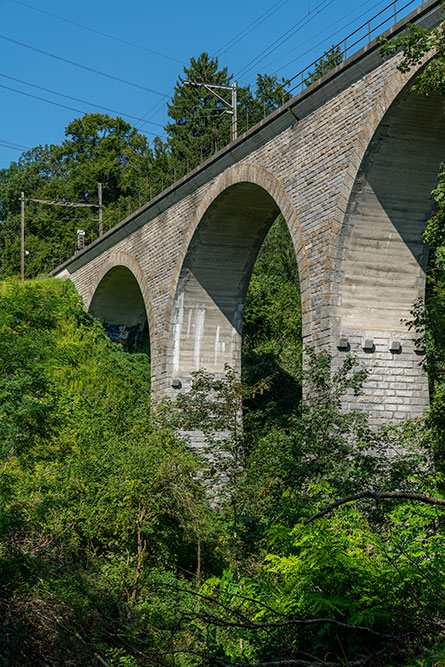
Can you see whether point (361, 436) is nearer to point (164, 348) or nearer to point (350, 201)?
point (350, 201)

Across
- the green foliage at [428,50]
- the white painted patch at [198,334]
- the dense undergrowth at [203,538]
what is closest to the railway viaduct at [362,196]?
the dense undergrowth at [203,538]

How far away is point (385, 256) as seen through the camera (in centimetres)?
1333

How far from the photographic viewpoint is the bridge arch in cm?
2508

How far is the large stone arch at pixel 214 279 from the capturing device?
18.3m

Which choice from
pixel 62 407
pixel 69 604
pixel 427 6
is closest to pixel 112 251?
pixel 62 407

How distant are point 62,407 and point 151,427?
8.39 ft

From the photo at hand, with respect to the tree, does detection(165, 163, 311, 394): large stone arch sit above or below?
below

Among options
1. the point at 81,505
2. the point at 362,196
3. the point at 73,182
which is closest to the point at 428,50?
the point at 362,196

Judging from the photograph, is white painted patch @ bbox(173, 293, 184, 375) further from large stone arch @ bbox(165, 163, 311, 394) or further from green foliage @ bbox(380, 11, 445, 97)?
green foliage @ bbox(380, 11, 445, 97)

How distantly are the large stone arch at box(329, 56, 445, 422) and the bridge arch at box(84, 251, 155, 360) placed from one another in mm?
11932

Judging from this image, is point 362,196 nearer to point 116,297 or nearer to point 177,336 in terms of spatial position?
point 177,336

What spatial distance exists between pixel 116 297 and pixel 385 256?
1472 centimetres

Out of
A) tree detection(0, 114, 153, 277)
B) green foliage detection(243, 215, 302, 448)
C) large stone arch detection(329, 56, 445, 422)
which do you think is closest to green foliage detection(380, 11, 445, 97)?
large stone arch detection(329, 56, 445, 422)

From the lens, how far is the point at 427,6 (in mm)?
11383
